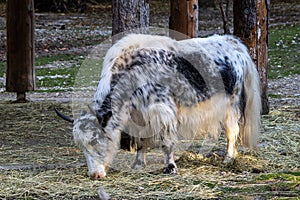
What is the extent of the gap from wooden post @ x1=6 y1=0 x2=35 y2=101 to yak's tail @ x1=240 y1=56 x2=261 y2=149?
4929mm

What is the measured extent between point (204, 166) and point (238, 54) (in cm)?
122

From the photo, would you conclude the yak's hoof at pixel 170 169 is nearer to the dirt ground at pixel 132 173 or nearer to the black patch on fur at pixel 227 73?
the dirt ground at pixel 132 173

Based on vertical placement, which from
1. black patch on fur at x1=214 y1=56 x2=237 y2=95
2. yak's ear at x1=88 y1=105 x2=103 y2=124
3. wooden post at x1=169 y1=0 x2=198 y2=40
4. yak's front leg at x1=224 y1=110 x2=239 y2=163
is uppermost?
wooden post at x1=169 y1=0 x2=198 y2=40

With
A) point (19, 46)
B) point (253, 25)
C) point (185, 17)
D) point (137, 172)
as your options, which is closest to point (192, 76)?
point (137, 172)

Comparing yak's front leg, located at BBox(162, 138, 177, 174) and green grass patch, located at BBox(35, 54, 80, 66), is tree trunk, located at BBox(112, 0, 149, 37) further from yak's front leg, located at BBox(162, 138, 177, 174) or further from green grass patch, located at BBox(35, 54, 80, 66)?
green grass patch, located at BBox(35, 54, 80, 66)

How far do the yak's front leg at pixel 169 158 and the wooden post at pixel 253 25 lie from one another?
3224mm

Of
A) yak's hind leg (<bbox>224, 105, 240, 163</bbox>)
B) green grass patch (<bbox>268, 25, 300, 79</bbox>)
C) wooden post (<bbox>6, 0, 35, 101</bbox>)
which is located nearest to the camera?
yak's hind leg (<bbox>224, 105, 240, 163</bbox>)

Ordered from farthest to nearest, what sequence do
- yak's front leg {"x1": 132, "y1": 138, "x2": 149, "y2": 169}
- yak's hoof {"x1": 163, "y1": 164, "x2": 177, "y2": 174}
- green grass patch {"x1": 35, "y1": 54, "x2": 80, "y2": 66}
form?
green grass patch {"x1": 35, "y1": 54, "x2": 80, "y2": 66}
yak's front leg {"x1": 132, "y1": 138, "x2": 149, "y2": 169}
yak's hoof {"x1": 163, "y1": 164, "x2": 177, "y2": 174}

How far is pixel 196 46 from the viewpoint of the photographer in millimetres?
6930

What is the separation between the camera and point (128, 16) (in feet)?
26.8

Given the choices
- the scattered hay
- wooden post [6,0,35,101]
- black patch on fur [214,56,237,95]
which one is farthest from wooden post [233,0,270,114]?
wooden post [6,0,35,101]

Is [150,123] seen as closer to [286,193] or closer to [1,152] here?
[286,193]

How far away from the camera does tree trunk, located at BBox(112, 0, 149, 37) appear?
8180 mm

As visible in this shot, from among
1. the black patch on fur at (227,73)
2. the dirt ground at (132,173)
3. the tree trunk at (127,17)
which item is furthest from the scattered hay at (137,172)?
the tree trunk at (127,17)
